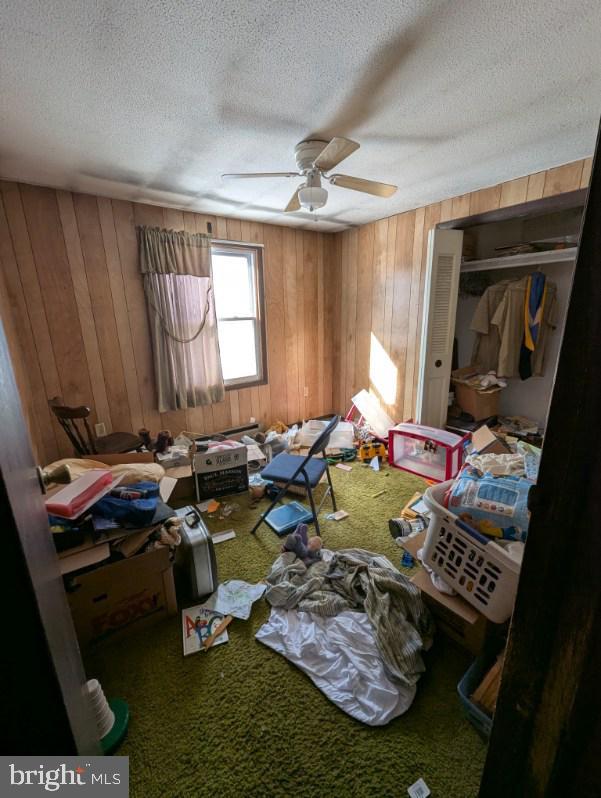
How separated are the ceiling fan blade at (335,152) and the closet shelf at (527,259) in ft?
6.36

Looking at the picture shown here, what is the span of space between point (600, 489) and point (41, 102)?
88.6 inches

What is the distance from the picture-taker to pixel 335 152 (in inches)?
60.2

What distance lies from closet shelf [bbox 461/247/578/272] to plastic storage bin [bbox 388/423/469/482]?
5.05 feet

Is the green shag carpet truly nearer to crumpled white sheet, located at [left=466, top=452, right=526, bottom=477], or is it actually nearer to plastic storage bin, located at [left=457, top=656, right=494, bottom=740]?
plastic storage bin, located at [left=457, top=656, right=494, bottom=740]

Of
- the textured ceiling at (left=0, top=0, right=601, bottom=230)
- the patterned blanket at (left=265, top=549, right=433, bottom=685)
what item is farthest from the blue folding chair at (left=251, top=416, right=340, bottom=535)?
the textured ceiling at (left=0, top=0, right=601, bottom=230)

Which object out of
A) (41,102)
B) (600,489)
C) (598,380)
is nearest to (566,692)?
(600,489)

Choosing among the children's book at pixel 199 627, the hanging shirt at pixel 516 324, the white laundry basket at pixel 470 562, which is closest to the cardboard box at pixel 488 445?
the white laundry basket at pixel 470 562

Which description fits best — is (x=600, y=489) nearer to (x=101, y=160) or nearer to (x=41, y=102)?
(x=41, y=102)

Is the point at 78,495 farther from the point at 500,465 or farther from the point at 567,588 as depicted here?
the point at 500,465

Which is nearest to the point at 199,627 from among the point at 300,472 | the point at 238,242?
the point at 300,472

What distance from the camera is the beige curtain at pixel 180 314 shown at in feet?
8.97

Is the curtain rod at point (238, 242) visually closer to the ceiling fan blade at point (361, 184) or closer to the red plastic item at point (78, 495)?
the ceiling fan blade at point (361, 184)

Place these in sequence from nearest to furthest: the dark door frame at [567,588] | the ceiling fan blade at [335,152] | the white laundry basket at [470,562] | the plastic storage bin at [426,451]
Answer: the dark door frame at [567,588]
the white laundry basket at [470,562]
the ceiling fan blade at [335,152]
the plastic storage bin at [426,451]

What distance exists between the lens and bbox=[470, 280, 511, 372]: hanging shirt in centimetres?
314
